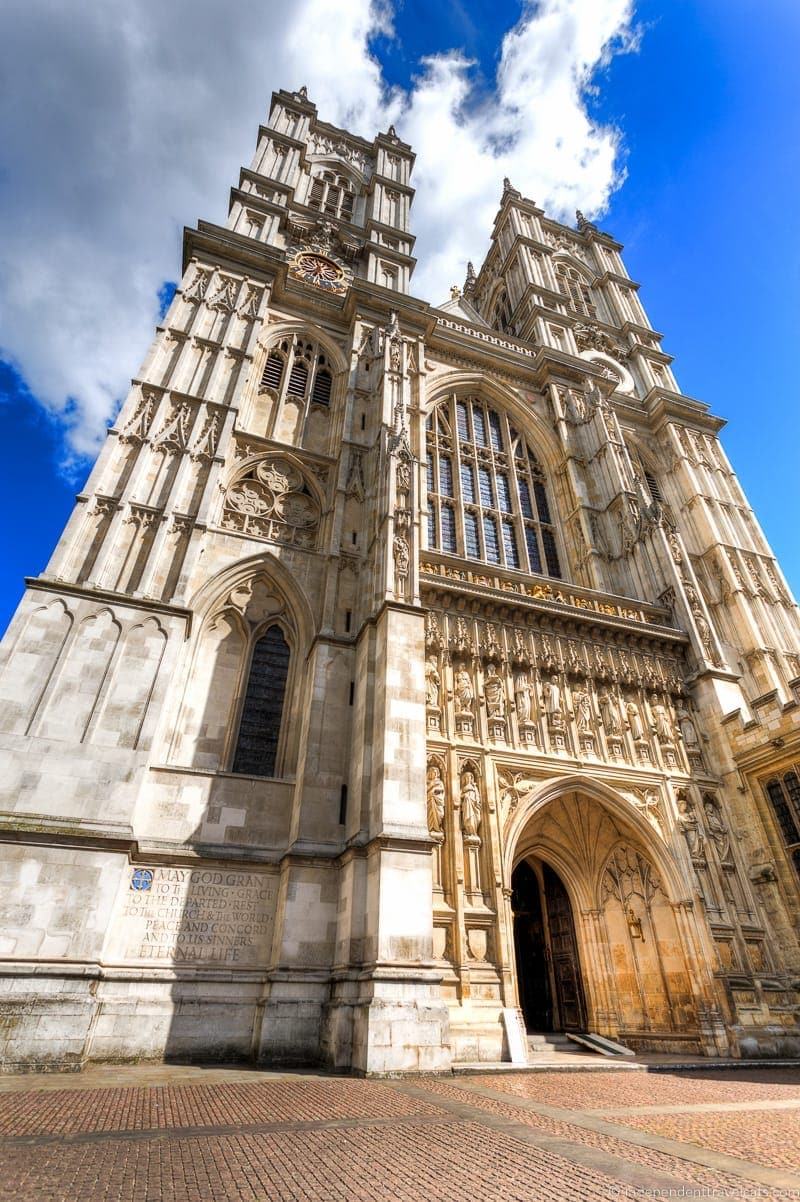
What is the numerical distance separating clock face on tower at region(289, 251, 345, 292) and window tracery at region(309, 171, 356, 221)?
4705 mm

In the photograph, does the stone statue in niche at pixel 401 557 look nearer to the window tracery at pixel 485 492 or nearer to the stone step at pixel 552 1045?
the window tracery at pixel 485 492

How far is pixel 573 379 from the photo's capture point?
2592 cm

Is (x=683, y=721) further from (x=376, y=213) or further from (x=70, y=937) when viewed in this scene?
(x=376, y=213)

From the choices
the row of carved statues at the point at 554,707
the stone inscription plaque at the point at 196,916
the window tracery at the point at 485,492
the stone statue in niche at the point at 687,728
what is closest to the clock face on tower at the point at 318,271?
the window tracery at the point at 485,492

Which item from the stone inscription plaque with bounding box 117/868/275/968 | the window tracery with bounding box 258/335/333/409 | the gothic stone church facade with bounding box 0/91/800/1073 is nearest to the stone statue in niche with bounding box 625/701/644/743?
the gothic stone church facade with bounding box 0/91/800/1073

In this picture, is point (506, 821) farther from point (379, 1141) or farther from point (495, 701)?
point (379, 1141)

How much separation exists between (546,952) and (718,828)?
5.40 metres

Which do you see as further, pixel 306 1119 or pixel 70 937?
pixel 70 937

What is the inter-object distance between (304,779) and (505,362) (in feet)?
64.2

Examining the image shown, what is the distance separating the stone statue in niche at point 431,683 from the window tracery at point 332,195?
23.5 meters

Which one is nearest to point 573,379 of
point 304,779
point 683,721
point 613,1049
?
point 683,721

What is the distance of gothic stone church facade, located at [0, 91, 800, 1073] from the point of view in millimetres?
9766

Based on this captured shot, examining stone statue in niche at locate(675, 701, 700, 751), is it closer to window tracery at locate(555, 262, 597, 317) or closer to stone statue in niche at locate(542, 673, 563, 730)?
stone statue in niche at locate(542, 673, 563, 730)

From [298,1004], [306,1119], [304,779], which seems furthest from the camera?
[304,779]
